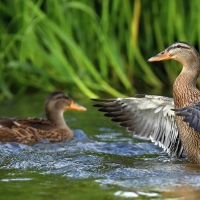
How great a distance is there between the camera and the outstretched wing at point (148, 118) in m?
9.36

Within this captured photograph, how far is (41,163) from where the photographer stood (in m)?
8.34

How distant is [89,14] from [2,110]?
6.41 ft

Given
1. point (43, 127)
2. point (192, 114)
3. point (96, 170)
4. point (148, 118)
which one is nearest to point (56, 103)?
point (43, 127)

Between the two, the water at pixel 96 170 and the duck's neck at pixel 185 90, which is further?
the duck's neck at pixel 185 90

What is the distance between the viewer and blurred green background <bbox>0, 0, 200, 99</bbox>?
39.7 ft

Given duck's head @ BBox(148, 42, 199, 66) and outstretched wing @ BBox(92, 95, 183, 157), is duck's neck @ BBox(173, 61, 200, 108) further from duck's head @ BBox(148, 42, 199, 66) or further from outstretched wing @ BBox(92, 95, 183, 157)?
outstretched wing @ BBox(92, 95, 183, 157)

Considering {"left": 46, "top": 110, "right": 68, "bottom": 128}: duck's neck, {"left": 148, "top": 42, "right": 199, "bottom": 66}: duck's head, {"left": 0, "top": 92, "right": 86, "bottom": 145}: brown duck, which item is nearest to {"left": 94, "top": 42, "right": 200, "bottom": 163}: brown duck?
{"left": 148, "top": 42, "right": 199, "bottom": 66}: duck's head

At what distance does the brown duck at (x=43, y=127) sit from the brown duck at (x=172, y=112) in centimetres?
116

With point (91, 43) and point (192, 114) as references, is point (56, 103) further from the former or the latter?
point (192, 114)

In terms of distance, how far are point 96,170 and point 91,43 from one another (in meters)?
5.16

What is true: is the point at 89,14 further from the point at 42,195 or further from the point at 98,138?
the point at 42,195

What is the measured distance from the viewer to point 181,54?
901 cm

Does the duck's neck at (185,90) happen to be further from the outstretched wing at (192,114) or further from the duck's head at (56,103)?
the duck's head at (56,103)

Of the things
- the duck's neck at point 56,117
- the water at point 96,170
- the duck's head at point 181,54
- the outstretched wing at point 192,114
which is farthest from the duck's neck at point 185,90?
the duck's neck at point 56,117
